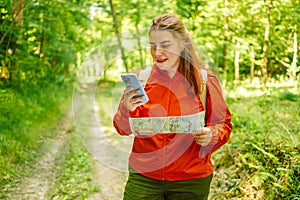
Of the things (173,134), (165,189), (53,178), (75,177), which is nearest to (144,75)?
(173,134)

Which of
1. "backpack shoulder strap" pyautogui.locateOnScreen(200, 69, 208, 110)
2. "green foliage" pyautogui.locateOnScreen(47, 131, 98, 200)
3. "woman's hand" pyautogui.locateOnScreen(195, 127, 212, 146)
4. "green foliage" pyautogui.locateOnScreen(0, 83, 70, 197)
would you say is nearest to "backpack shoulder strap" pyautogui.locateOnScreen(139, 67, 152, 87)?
"backpack shoulder strap" pyautogui.locateOnScreen(200, 69, 208, 110)

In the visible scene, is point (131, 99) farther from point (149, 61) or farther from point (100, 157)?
point (100, 157)

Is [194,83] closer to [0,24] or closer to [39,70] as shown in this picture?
[0,24]

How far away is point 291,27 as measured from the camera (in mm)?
10117

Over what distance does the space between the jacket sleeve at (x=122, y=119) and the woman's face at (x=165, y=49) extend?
353 millimetres

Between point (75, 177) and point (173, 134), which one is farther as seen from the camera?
point (75, 177)

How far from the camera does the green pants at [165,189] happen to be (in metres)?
2.31

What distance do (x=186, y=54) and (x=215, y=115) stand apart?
44cm

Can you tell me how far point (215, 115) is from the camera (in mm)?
2314

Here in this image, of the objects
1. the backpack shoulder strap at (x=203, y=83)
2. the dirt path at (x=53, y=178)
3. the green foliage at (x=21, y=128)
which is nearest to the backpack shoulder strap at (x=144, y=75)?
the backpack shoulder strap at (x=203, y=83)

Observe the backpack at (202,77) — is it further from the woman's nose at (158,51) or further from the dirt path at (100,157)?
the dirt path at (100,157)

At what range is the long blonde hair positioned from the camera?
2.18 meters

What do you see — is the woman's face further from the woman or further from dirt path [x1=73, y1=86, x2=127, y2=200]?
dirt path [x1=73, y1=86, x2=127, y2=200]

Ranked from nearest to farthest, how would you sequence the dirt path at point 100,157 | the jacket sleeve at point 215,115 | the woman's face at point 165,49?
the woman's face at point 165,49
the jacket sleeve at point 215,115
the dirt path at point 100,157
